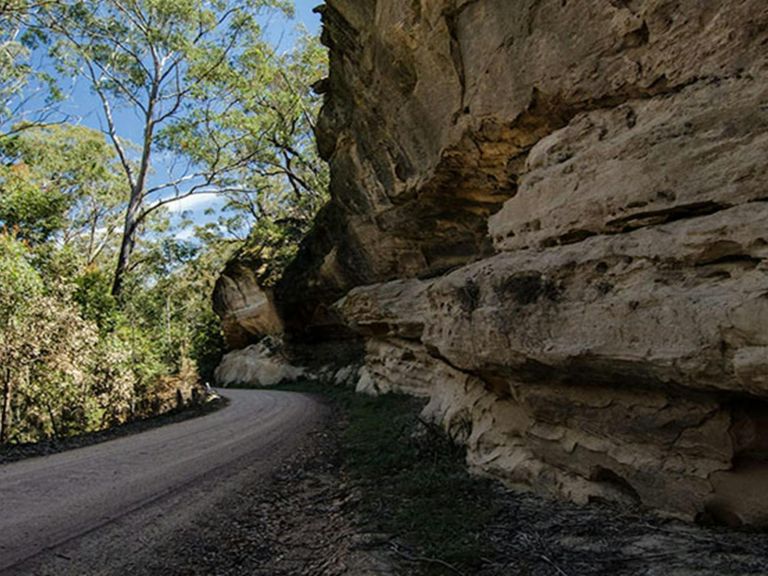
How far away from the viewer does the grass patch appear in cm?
428

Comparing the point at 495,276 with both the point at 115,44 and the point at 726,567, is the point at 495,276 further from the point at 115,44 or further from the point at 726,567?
the point at 115,44

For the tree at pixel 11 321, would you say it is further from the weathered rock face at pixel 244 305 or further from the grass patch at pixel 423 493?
the weathered rock face at pixel 244 305

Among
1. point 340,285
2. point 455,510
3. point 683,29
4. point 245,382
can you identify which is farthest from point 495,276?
point 245,382

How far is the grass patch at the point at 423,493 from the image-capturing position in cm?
428

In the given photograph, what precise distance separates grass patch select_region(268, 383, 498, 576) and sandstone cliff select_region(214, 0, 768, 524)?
55 centimetres

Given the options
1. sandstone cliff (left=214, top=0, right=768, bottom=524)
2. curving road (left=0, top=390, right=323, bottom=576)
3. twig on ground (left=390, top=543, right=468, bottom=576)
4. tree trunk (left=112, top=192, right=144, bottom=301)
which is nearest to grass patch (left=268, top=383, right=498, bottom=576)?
twig on ground (left=390, top=543, right=468, bottom=576)

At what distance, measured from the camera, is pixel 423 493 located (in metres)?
5.83

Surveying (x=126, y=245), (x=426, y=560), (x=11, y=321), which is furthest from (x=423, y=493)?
(x=126, y=245)

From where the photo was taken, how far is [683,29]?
503cm

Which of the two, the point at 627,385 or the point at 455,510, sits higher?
the point at 627,385

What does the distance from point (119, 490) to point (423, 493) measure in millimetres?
4361

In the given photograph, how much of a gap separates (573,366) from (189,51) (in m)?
24.4

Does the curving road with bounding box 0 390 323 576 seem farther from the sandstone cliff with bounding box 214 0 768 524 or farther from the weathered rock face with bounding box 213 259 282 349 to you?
the weathered rock face with bounding box 213 259 282 349

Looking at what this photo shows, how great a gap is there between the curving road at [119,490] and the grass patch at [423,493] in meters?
1.78
